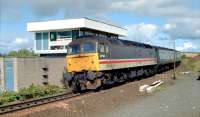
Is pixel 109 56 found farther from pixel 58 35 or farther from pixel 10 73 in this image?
pixel 58 35

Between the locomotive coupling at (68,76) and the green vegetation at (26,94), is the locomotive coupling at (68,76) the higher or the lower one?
the higher one

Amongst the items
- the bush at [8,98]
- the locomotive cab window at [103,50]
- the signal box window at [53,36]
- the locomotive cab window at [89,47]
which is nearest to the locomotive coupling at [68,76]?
the locomotive cab window at [89,47]

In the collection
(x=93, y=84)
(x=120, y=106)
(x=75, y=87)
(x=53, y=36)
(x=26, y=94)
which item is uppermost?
(x=53, y=36)

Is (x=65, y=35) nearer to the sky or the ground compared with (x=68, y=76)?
nearer to the sky

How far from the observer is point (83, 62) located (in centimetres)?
2408

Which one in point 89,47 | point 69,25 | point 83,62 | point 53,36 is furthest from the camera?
point 53,36

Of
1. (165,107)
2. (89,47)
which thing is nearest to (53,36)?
(89,47)

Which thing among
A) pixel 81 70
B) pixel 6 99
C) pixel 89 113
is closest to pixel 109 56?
pixel 81 70

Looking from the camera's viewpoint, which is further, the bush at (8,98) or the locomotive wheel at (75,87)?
the locomotive wheel at (75,87)

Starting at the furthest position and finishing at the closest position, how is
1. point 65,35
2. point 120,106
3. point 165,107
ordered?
point 65,35
point 120,106
point 165,107

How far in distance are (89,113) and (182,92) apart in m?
8.66

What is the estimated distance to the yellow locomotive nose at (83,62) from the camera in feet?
78.1

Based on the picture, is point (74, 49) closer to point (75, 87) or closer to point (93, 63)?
point (93, 63)

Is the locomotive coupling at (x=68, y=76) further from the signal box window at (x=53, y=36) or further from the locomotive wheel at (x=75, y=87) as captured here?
the signal box window at (x=53, y=36)
